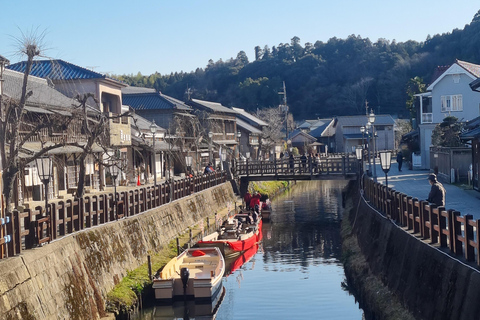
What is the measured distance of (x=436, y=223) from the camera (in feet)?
38.6

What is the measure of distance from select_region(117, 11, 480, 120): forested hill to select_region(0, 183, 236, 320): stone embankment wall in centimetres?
8719

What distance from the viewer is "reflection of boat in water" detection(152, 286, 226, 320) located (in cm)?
1536

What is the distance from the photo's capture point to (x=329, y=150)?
94875 millimetres

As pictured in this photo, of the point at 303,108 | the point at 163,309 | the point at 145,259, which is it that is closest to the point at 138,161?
the point at 145,259

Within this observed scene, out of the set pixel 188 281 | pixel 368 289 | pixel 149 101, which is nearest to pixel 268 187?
pixel 149 101

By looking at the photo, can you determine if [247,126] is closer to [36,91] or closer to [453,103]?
[453,103]

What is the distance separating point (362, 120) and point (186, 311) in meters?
77.5

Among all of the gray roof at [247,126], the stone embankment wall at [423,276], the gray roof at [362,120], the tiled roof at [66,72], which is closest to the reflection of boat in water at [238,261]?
the stone embankment wall at [423,276]

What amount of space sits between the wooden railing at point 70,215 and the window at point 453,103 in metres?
24.4

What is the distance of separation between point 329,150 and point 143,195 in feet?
249

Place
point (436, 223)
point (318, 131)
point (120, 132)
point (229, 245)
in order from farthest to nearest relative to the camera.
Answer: point (318, 131) < point (120, 132) < point (229, 245) < point (436, 223)

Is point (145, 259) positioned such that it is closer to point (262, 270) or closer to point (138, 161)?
point (262, 270)

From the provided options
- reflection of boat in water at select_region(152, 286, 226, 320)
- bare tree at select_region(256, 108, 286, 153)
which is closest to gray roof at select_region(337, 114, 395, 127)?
bare tree at select_region(256, 108, 286, 153)

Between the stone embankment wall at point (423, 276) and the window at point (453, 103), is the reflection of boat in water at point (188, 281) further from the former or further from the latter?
the window at point (453, 103)
